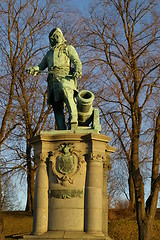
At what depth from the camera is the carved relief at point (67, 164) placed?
9.91m

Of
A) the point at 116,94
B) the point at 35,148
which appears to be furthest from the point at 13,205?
the point at 35,148

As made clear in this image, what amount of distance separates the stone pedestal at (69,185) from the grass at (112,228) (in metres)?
9.52

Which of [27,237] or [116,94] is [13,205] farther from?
[27,237]

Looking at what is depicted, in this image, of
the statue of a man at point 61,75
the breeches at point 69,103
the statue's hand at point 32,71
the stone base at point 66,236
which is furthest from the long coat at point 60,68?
the stone base at point 66,236

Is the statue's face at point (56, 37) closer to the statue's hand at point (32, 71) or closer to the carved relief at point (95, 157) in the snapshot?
the statue's hand at point (32, 71)

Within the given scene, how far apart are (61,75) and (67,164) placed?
2.25 metres

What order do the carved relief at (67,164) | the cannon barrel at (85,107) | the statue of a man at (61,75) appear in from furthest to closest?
the statue of a man at (61,75) < the cannon barrel at (85,107) < the carved relief at (67,164)

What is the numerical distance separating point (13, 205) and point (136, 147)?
33577 mm

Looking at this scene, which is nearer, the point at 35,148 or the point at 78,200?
the point at 78,200

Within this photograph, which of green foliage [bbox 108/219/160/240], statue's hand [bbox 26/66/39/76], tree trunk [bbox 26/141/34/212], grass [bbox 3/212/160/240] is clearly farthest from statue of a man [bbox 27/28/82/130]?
tree trunk [bbox 26/141/34/212]

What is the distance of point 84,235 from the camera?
9.45 m

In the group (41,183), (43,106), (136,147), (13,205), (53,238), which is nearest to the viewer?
(53,238)

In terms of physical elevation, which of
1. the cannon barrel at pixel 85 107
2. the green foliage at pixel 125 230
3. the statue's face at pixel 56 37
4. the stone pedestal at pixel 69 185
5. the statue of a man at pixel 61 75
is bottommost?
the green foliage at pixel 125 230

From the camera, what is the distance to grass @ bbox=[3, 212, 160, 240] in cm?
2005
